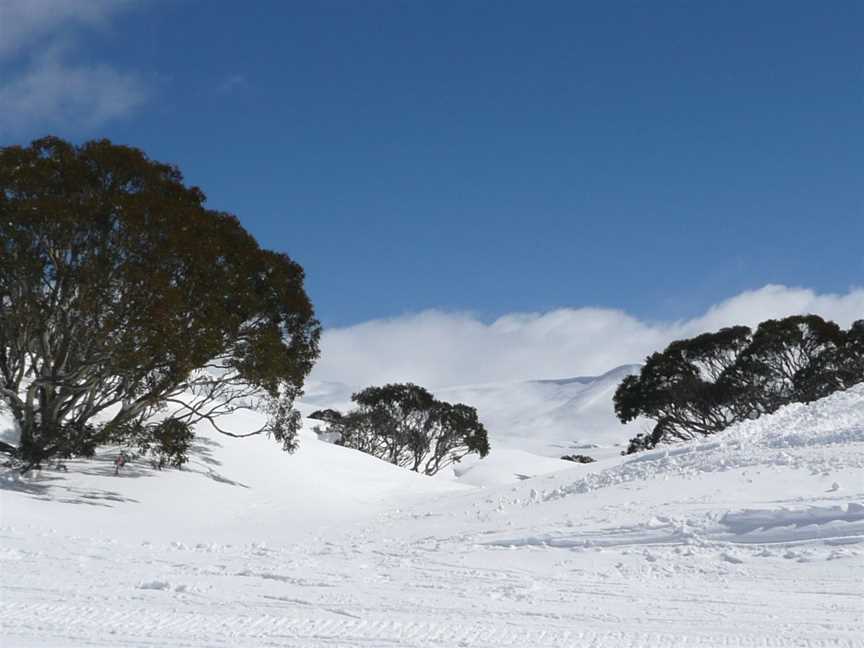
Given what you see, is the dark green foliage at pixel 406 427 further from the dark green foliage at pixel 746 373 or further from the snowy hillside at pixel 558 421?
the snowy hillside at pixel 558 421

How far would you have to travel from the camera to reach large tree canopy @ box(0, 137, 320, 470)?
15820 millimetres

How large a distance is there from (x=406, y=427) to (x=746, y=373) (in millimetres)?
19369

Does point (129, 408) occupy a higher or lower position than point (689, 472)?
higher

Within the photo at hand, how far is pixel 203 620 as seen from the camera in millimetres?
6227

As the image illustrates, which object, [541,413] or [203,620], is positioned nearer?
[203,620]

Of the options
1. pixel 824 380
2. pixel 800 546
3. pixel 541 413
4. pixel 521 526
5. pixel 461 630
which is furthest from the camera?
pixel 541 413

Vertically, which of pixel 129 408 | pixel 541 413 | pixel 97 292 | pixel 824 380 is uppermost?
pixel 541 413

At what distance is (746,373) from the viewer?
136 feet

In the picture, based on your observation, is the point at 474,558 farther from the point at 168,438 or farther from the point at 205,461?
the point at 205,461

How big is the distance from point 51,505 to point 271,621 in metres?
11.0

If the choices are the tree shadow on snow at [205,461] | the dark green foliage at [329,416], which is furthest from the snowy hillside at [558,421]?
the tree shadow on snow at [205,461]

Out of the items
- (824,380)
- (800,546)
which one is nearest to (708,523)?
(800,546)

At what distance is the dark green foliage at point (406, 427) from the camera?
150ft

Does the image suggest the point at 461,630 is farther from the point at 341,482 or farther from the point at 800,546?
the point at 341,482
